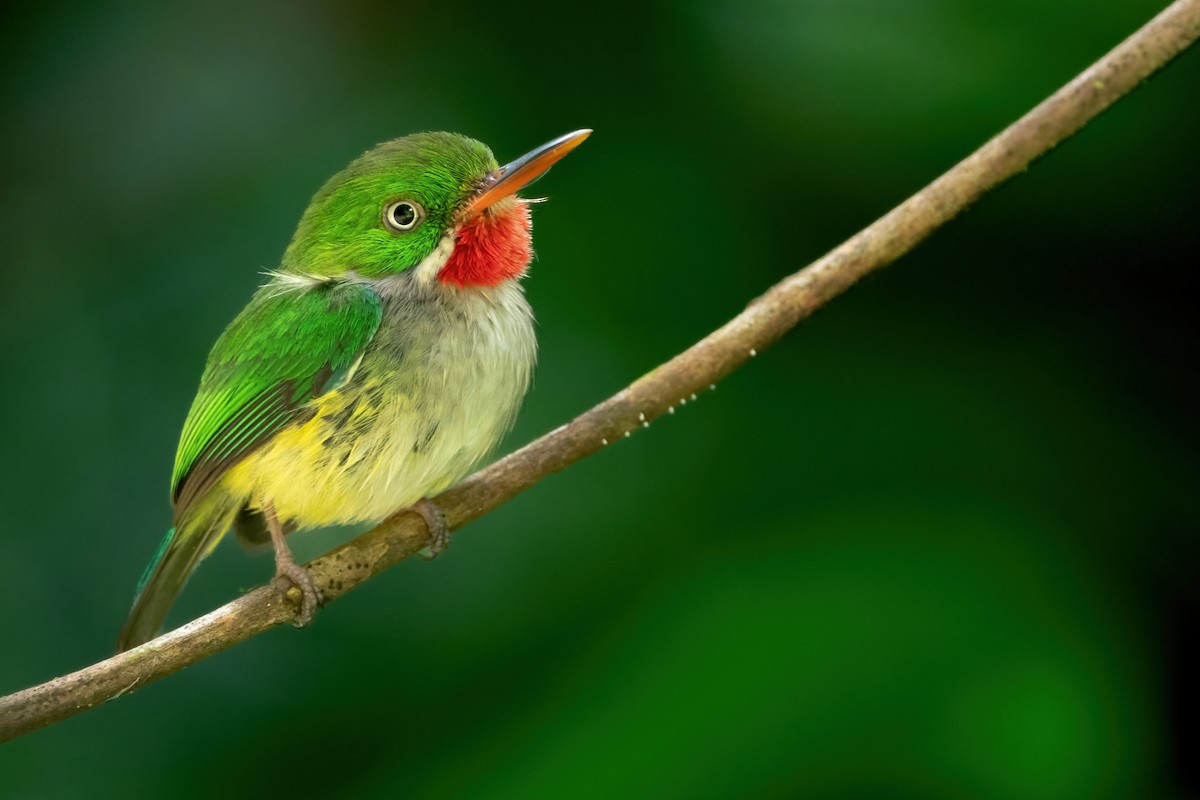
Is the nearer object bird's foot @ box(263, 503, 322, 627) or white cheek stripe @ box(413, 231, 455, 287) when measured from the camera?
bird's foot @ box(263, 503, 322, 627)

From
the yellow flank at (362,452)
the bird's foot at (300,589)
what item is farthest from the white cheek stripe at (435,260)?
the bird's foot at (300,589)

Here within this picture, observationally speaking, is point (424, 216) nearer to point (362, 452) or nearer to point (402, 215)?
point (402, 215)

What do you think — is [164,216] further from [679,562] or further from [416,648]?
[679,562]

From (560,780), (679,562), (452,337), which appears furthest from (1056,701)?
(452,337)

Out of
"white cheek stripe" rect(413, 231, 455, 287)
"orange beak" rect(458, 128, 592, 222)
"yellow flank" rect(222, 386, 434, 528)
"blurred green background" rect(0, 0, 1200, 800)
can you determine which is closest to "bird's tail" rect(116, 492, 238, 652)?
"yellow flank" rect(222, 386, 434, 528)

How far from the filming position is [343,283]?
1885 millimetres

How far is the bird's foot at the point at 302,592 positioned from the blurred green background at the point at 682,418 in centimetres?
55

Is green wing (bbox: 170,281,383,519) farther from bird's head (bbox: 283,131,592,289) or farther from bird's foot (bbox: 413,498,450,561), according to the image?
bird's foot (bbox: 413,498,450,561)

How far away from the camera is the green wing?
1.83 m

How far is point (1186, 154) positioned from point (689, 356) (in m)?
1.17

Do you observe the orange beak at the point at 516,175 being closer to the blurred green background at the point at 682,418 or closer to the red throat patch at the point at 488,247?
the red throat patch at the point at 488,247

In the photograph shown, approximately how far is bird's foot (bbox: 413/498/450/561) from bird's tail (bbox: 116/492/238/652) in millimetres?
290

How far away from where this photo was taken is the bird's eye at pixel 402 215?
6.02 feet

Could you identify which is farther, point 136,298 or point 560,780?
point 136,298
